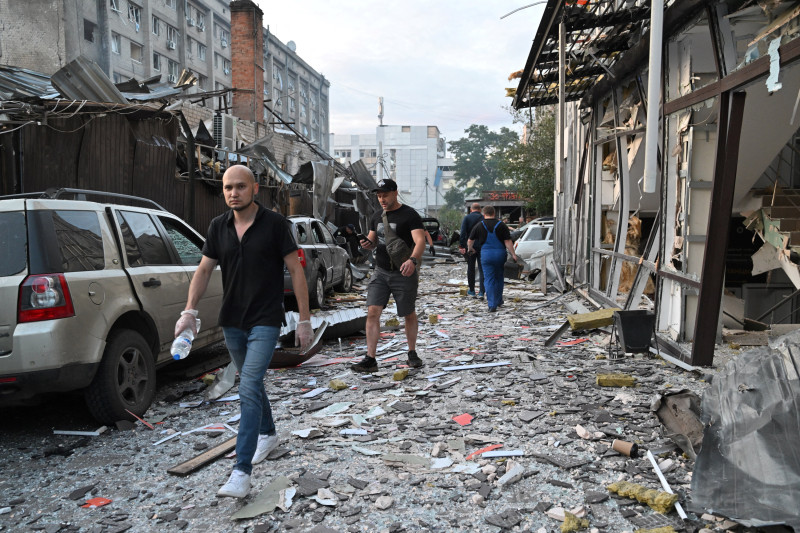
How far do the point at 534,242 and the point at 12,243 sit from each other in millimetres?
17081

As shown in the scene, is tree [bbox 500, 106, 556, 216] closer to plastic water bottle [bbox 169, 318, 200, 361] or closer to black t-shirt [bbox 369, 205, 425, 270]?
black t-shirt [bbox 369, 205, 425, 270]

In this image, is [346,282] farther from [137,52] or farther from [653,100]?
[137,52]

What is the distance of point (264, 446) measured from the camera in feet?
13.9

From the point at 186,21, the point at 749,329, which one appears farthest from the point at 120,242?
the point at 186,21

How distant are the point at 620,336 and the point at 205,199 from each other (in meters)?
10.0

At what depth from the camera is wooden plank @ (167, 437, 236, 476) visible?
400cm

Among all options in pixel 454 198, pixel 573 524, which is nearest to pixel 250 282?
pixel 573 524

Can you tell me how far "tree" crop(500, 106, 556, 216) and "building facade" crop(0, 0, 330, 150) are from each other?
12.1 meters

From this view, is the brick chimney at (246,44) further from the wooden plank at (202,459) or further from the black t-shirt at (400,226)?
the wooden plank at (202,459)

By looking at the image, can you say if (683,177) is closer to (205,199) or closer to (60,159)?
(60,159)

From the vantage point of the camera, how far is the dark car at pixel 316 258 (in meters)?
10.9

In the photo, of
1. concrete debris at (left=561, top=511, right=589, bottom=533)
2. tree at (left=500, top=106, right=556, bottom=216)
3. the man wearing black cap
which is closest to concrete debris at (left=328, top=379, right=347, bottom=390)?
the man wearing black cap

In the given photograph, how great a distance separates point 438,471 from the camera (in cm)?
395

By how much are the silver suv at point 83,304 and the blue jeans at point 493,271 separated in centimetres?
665
